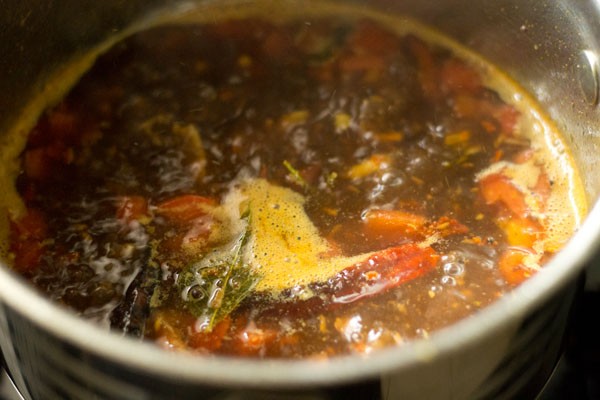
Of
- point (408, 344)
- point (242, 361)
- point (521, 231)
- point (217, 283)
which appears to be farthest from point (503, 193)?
point (242, 361)

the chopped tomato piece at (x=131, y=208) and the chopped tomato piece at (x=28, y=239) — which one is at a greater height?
the chopped tomato piece at (x=131, y=208)

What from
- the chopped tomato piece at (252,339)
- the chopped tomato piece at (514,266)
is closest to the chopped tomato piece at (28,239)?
the chopped tomato piece at (252,339)

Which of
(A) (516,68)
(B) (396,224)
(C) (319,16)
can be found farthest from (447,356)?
(C) (319,16)

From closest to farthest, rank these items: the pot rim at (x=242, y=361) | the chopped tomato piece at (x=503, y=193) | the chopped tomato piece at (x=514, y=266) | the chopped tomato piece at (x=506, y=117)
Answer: the pot rim at (x=242, y=361) < the chopped tomato piece at (x=514, y=266) < the chopped tomato piece at (x=503, y=193) < the chopped tomato piece at (x=506, y=117)

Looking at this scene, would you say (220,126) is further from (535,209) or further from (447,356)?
(447,356)

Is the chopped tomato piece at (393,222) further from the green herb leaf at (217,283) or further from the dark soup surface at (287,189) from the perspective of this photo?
the green herb leaf at (217,283)

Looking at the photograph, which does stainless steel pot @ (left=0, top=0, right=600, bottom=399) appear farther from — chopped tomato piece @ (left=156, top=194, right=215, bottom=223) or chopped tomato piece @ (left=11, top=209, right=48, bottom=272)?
chopped tomato piece @ (left=156, top=194, right=215, bottom=223)

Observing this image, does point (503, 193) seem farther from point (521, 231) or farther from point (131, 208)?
point (131, 208)
